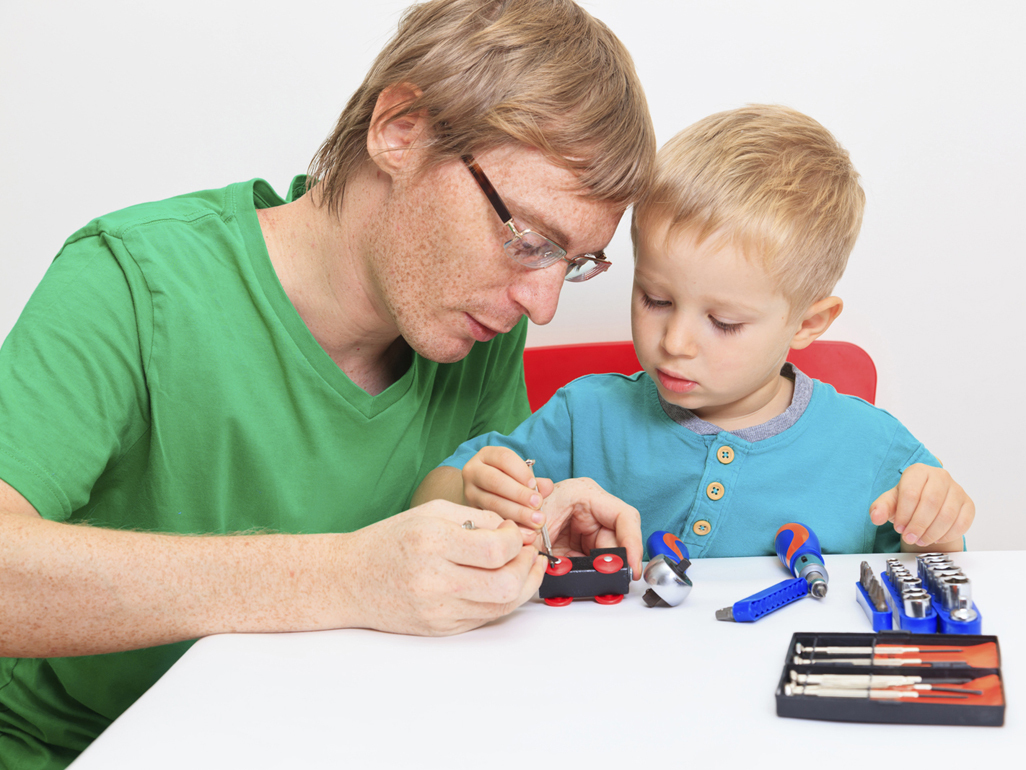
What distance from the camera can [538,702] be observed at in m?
0.66

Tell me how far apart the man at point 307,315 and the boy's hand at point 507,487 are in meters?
0.10

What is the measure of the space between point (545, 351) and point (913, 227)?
0.82 meters

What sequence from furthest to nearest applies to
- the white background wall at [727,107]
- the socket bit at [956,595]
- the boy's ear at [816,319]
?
the white background wall at [727,107], the boy's ear at [816,319], the socket bit at [956,595]

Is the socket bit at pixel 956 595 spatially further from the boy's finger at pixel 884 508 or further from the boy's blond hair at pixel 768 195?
the boy's blond hair at pixel 768 195

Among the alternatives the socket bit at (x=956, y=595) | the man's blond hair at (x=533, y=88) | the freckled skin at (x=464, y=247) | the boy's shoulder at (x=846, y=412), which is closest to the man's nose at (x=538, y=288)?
the freckled skin at (x=464, y=247)

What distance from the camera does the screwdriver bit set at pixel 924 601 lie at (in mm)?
760

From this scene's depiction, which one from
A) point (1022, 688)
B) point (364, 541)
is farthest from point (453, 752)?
point (1022, 688)

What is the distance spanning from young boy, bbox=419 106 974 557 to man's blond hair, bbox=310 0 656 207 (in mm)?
112

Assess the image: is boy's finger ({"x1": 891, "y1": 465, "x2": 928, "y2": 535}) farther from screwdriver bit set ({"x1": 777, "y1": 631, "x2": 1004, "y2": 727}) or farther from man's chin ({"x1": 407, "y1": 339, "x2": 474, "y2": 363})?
man's chin ({"x1": 407, "y1": 339, "x2": 474, "y2": 363})

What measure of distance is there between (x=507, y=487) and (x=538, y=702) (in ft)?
1.09

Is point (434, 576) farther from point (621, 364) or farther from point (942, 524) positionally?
point (621, 364)

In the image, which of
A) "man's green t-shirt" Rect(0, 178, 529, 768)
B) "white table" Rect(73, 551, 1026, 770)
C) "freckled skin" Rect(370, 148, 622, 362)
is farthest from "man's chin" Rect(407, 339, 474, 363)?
"white table" Rect(73, 551, 1026, 770)

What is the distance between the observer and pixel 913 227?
5.70ft

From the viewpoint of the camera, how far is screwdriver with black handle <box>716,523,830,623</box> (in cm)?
81
